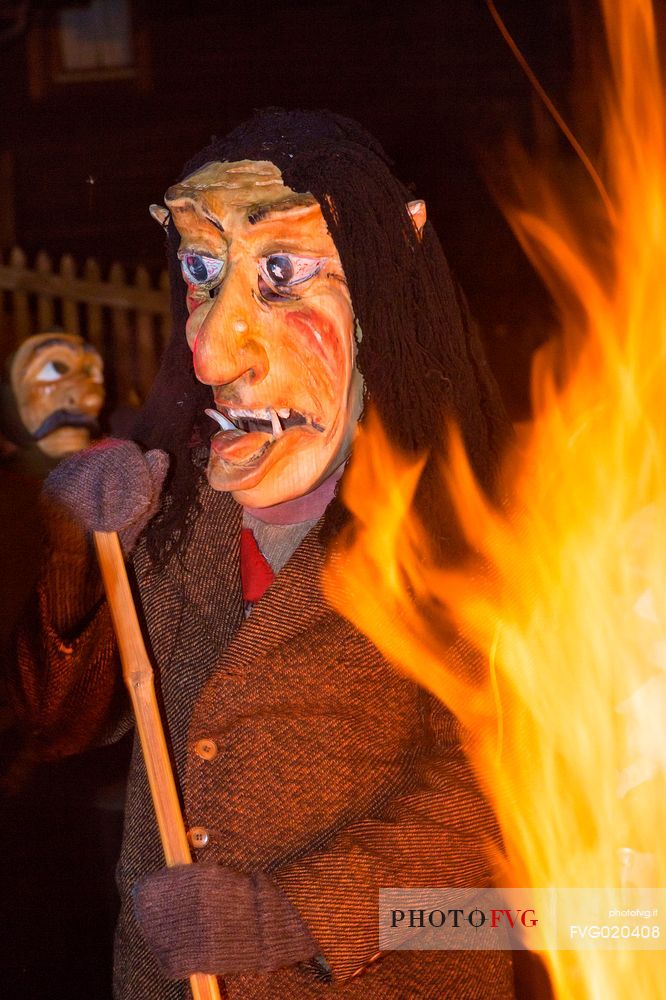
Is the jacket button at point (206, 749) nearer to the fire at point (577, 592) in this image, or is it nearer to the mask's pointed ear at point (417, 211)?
the fire at point (577, 592)

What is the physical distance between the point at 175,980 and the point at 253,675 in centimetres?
47

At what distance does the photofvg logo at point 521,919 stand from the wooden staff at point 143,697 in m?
0.32

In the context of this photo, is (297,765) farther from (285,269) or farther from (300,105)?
(300,105)

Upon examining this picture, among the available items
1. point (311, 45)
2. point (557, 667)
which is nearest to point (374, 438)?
point (557, 667)

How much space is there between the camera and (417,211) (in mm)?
1974

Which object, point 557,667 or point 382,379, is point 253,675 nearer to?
point 382,379

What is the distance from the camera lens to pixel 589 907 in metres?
2.22

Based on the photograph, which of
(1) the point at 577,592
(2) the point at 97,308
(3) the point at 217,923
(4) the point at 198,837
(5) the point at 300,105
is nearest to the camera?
(3) the point at 217,923

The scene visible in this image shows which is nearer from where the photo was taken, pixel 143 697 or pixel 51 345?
pixel 143 697

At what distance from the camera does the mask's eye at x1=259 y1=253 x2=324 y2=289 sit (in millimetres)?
1891

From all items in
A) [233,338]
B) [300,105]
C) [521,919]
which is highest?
[300,105]

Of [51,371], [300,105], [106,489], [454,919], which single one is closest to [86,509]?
[106,489]

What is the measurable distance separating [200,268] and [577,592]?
1.03 metres

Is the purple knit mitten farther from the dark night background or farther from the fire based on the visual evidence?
the dark night background
